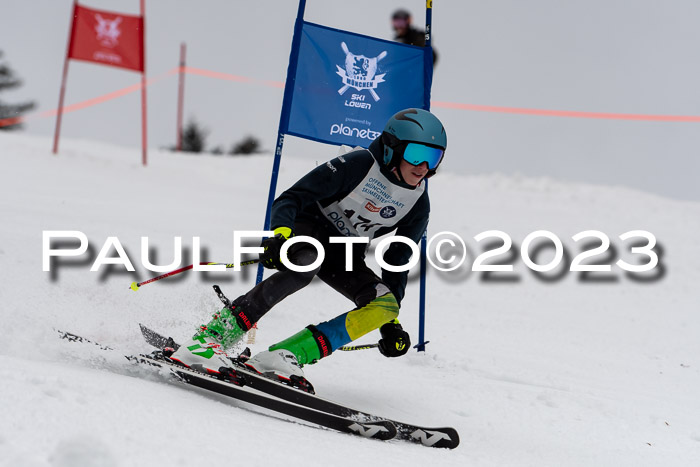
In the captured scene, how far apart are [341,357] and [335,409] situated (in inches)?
72.5

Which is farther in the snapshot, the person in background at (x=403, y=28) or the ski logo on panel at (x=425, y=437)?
the person in background at (x=403, y=28)

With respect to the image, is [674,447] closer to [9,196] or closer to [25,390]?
[25,390]

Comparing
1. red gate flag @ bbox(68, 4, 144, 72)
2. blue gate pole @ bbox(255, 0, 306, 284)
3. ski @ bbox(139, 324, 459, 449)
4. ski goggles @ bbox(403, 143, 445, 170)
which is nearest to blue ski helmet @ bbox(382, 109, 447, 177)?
ski goggles @ bbox(403, 143, 445, 170)

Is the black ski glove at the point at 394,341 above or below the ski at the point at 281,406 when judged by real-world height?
above

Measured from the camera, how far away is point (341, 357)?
4.79 m

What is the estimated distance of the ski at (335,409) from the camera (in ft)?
9.73

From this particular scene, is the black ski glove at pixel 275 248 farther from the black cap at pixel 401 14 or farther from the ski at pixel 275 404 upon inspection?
the black cap at pixel 401 14

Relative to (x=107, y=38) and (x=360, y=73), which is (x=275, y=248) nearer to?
(x=360, y=73)

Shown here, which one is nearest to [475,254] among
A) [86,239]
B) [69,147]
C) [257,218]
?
[257,218]

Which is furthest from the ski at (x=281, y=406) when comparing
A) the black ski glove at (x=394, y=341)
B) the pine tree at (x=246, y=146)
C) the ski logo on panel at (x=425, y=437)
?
the pine tree at (x=246, y=146)

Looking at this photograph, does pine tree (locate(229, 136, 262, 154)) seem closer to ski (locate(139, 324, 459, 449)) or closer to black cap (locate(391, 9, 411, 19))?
black cap (locate(391, 9, 411, 19))

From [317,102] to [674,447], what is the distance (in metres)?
3.15

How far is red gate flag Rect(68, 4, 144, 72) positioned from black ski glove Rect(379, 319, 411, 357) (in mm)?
10606

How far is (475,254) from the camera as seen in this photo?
9.08 m
